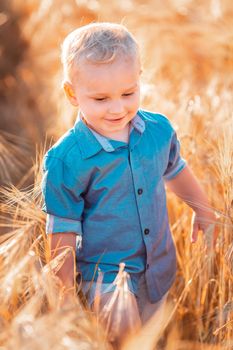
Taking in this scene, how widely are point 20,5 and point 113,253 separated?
2.88 m

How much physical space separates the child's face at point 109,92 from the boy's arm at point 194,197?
383 millimetres

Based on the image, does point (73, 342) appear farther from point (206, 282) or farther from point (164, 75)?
point (164, 75)

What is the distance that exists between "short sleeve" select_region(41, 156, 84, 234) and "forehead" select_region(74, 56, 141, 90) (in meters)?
0.24

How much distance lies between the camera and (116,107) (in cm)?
152

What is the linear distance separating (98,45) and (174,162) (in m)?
0.51

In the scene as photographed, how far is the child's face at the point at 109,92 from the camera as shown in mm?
1486

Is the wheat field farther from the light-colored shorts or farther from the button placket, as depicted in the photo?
the button placket

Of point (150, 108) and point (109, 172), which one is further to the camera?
point (150, 108)

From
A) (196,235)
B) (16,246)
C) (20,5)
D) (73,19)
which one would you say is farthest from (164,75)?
(16,246)

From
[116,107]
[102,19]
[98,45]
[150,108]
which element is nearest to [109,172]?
[116,107]

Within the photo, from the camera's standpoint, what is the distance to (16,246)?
1.37 metres

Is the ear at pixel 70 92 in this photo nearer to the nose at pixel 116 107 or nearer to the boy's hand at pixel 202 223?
the nose at pixel 116 107

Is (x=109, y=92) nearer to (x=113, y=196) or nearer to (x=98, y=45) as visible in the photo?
(x=98, y=45)

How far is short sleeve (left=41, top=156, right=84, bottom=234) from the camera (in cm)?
157
